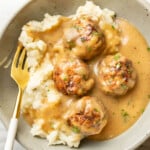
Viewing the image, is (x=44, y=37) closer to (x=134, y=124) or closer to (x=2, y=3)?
(x=2, y=3)

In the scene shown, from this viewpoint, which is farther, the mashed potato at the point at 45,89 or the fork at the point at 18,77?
the mashed potato at the point at 45,89

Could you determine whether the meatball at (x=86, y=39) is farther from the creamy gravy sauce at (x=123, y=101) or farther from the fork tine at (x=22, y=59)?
the fork tine at (x=22, y=59)

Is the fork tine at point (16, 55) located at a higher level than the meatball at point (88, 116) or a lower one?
lower

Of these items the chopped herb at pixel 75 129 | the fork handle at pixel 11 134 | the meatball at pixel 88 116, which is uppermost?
the meatball at pixel 88 116

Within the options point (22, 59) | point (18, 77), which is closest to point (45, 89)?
point (18, 77)

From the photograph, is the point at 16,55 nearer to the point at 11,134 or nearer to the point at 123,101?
the point at 11,134

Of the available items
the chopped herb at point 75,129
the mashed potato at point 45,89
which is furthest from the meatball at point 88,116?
the mashed potato at point 45,89

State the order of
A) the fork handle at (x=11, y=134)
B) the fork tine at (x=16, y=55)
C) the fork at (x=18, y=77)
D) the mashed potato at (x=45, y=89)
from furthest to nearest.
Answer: the fork tine at (x=16, y=55) < the mashed potato at (x=45, y=89) < the fork at (x=18, y=77) < the fork handle at (x=11, y=134)

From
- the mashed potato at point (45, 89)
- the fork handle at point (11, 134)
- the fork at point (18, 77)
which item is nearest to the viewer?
the fork handle at point (11, 134)
